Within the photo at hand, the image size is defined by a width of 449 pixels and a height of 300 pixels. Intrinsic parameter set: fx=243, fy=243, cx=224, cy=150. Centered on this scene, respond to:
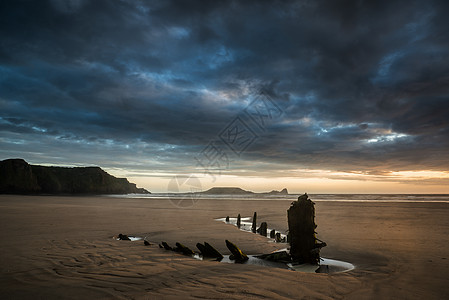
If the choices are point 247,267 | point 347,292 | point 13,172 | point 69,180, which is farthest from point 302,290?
point 69,180

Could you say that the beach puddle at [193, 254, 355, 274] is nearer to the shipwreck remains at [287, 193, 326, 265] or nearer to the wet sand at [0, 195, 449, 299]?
the shipwreck remains at [287, 193, 326, 265]

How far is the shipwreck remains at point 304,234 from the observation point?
7.34 metres

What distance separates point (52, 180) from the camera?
69.0 m

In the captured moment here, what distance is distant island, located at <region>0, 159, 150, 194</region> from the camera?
189ft

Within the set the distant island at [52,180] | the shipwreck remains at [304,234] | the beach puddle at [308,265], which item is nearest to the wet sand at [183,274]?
the beach puddle at [308,265]

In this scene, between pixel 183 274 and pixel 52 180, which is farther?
pixel 52 180

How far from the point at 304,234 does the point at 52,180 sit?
80391mm

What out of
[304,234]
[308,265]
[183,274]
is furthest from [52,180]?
[308,265]

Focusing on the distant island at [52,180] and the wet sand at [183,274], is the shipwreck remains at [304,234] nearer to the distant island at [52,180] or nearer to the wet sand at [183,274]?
the wet sand at [183,274]

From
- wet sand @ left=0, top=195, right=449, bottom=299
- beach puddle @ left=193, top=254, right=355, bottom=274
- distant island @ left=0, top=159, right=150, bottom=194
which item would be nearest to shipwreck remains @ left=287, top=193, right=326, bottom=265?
beach puddle @ left=193, top=254, right=355, bottom=274

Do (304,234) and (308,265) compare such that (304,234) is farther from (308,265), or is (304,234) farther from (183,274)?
(183,274)

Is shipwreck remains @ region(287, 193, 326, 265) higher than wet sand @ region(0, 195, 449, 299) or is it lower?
higher

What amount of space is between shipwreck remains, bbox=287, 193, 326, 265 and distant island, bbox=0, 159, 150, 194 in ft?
233

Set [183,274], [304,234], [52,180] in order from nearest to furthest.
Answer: [183,274]
[304,234]
[52,180]
